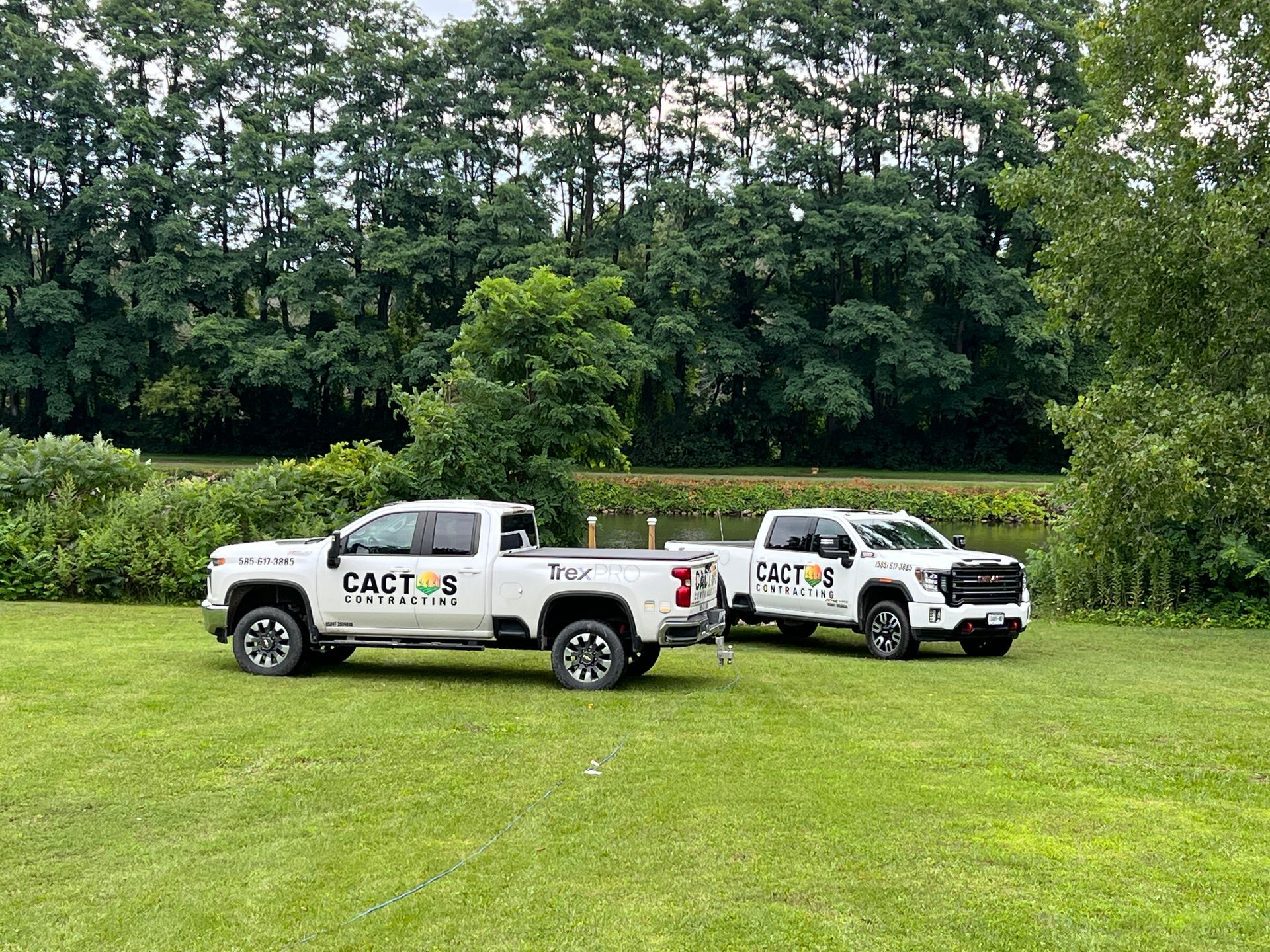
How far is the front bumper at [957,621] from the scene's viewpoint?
1376cm

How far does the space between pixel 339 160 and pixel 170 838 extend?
179ft

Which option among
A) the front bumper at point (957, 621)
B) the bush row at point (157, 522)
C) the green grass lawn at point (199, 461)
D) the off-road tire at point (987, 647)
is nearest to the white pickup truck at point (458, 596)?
the front bumper at point (957, 621)

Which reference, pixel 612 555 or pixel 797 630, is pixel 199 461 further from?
pixel 612 555

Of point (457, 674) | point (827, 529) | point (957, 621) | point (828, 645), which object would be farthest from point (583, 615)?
point (828, 645)

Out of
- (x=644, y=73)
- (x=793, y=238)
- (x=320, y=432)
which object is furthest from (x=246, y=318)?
(x=793, y=238)

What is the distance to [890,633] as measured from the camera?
14.2 m

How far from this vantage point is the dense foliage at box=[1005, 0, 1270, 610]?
1616cm

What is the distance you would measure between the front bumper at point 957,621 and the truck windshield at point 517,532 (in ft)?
15.8

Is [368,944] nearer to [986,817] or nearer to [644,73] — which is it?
[986,817]

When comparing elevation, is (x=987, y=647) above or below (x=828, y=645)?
above

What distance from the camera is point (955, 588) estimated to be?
541 inches

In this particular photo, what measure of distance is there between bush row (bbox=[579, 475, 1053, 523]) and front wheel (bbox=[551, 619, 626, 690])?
3010cm

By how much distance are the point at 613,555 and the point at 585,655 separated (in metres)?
1.02

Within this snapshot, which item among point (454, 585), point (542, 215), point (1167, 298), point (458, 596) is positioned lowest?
point (458, 596)
